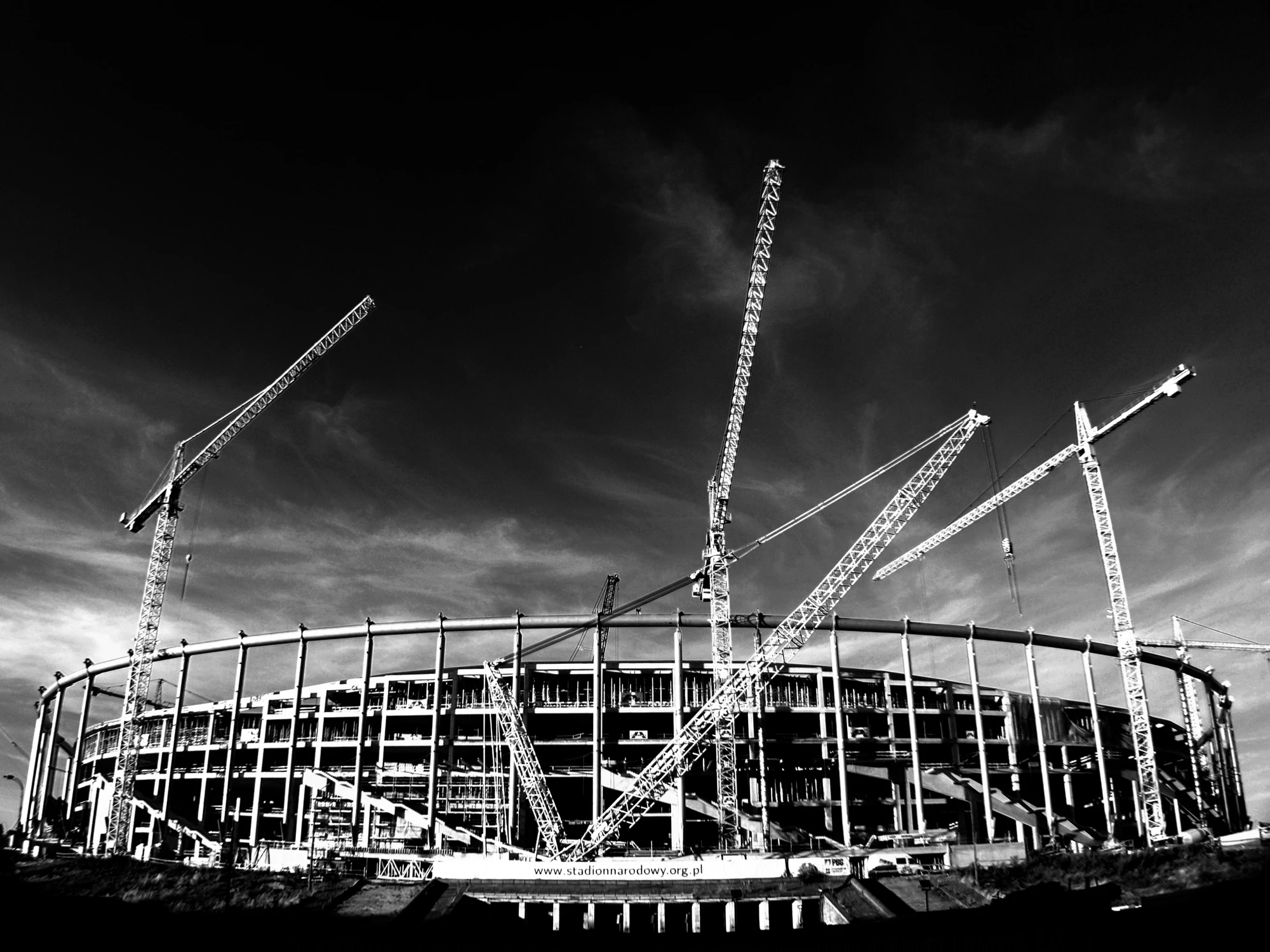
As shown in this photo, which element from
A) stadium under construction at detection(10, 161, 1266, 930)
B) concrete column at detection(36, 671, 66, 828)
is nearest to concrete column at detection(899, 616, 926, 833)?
stadium under construction at detection(10, 161, 1266, 930)

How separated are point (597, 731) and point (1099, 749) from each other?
5345 centimetres

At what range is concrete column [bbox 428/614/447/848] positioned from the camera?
94938 mm

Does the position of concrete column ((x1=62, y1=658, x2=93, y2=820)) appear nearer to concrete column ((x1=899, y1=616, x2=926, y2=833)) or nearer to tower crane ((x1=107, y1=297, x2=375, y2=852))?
tower crane ((x1=107, y1=297, x2=375, y2=852))

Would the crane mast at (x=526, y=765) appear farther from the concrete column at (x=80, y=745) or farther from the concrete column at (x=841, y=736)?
the concrete column at (x=80, y=745)

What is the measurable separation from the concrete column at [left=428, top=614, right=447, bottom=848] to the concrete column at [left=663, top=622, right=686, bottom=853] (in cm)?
2250

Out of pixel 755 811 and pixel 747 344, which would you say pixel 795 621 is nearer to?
pixel 755 811

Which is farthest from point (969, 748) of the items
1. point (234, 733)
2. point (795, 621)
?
point (234, 733)

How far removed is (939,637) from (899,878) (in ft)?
138

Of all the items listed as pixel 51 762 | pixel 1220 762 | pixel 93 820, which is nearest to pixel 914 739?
pixel 1220 762

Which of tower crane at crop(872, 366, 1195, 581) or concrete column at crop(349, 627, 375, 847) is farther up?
tower crane at crop(872, 366, 1195, 581)

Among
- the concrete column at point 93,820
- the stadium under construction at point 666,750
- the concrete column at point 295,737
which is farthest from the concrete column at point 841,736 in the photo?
the concrete column at point 93,820

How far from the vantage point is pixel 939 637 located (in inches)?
4213

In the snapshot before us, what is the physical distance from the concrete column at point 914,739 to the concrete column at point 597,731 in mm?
29926

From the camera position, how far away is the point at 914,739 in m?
99.2
